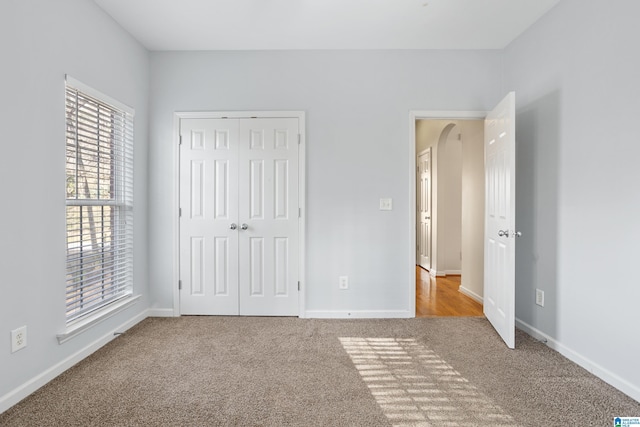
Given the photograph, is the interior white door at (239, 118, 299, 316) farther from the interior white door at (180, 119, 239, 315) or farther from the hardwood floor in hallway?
the hardwood floor in hallway

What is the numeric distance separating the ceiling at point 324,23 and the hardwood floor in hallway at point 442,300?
274 cm

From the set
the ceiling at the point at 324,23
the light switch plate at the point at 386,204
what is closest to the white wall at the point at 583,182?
the ceiling at the point at 324,23

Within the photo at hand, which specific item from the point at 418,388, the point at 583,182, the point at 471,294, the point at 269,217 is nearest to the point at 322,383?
the point at 418,388

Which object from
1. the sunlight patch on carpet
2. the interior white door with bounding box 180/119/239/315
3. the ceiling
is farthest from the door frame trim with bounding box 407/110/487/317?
the interior white door with bounding box 180/119/239/315

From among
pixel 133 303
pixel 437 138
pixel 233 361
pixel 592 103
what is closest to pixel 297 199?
pixel 233 361

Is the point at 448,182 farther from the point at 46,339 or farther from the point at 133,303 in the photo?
the point at 46,339

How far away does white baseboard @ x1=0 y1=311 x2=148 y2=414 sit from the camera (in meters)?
1.99

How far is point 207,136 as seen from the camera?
3615 mm

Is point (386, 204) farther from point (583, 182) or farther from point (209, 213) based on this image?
point (209, 213)

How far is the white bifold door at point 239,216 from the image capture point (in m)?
3.59

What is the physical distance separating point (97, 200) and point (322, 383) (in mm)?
2251

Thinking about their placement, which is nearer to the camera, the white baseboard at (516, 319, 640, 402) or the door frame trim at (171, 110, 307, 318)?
the white baseboard at (516, 319, 640, 402)

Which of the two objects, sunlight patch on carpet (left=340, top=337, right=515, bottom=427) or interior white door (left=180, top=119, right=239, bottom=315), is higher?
interior white door (left=180, top=119, right=239, bottom=315)

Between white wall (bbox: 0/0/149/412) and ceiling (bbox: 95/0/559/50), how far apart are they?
59 cm
